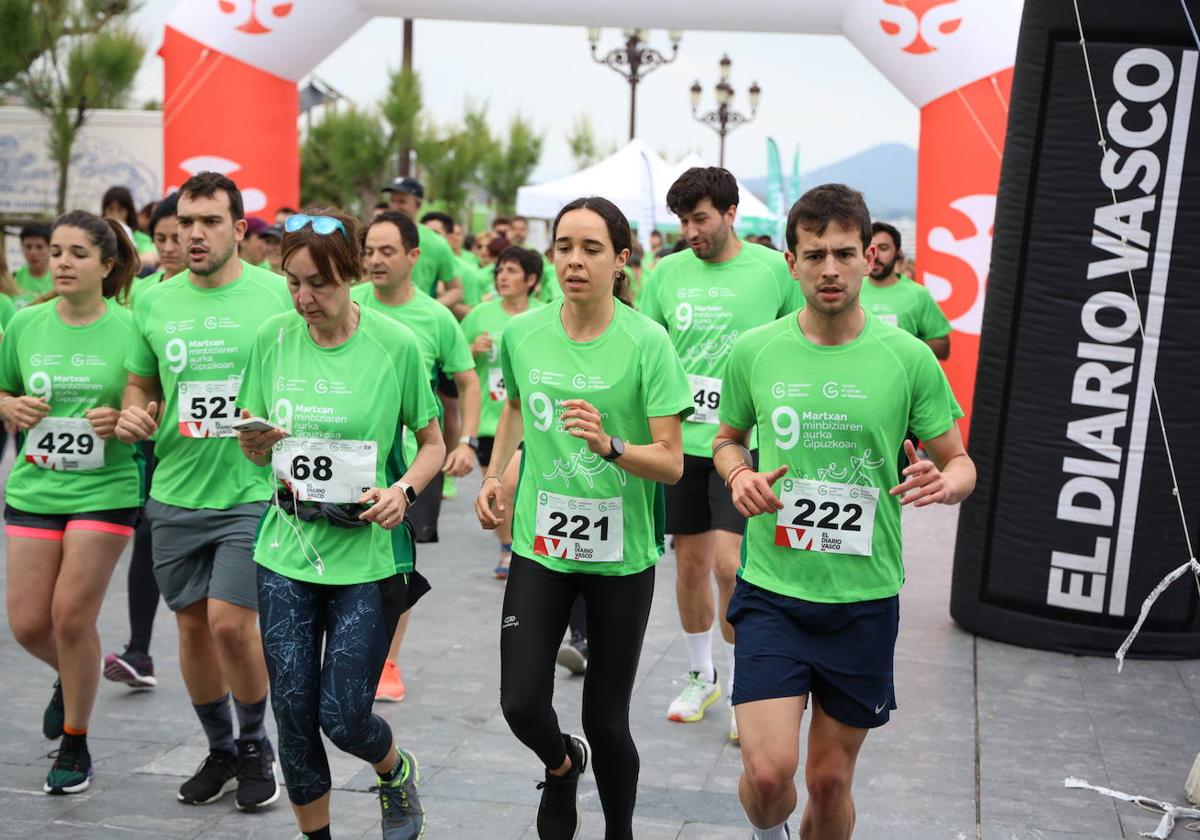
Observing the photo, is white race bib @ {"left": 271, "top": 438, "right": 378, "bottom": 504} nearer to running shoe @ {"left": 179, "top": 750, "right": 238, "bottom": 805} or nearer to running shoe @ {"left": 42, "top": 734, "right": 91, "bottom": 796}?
running shoe @ {"left": 179, "top": 750, "right": 238, "bottom": 805}

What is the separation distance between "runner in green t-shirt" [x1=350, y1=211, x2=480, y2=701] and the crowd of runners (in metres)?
0.99

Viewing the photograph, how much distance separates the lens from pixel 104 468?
505 centimetres

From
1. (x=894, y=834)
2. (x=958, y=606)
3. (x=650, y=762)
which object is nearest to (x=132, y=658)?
(x=650, y=762)

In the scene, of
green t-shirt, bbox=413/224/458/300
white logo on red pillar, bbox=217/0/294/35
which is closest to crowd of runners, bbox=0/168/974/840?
green t-shirt, bbox=413/224/458/300

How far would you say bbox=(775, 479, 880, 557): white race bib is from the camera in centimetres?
376

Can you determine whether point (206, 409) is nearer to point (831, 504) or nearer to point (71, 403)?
point (71, 403)

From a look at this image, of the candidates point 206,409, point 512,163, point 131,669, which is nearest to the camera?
point 206,409

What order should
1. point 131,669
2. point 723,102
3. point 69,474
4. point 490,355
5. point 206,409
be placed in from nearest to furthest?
point 206,409 → point 69,474 → point 131,669 → point 490,355 → point 723,102

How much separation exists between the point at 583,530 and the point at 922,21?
10566 millimetres

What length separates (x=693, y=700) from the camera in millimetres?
5953

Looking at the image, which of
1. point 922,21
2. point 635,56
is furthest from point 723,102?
point 922,21

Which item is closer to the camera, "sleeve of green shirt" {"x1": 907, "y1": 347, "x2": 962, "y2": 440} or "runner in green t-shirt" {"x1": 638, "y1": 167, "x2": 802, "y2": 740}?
"sleeve of green shirt" {"x1": 907, "y1": 347, "x2": 962, "y2": 440}

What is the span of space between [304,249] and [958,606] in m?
4.71

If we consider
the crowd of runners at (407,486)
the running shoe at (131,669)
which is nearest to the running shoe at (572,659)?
the crowd of runners at (407,486)
